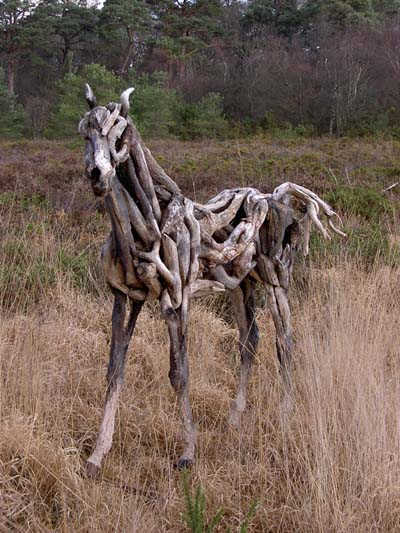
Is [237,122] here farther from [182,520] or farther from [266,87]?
[182,520]

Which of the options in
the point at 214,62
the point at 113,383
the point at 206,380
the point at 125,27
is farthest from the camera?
the point at 214,62

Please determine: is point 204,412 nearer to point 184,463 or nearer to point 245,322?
point 245,322

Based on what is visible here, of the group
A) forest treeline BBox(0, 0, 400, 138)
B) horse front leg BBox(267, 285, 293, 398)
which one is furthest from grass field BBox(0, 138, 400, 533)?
forest treeline BBox(0, 0, 400, 138)

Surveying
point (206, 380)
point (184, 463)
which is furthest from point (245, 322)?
point (184, 463)

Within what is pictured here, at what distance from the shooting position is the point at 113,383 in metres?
2.67

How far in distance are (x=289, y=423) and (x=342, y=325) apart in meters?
0.96

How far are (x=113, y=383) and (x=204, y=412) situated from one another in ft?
3.21

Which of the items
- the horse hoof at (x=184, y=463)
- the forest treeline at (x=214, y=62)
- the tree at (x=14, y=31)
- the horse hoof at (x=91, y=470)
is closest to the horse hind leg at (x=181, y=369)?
the horse hoof at (x=184, y=463)

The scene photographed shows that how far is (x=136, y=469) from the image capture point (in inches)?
109

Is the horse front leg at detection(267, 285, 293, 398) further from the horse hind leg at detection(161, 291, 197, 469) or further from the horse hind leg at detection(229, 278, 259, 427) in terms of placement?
the horse hind leg at detection(161, 291, 197, 469)

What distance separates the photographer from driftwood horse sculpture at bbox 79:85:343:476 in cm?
234

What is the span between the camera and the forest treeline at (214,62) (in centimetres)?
1877

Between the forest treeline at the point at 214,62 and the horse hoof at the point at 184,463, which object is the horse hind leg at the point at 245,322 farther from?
the forest treeline at the point at 214,62

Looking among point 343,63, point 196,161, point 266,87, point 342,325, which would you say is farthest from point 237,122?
point 342,325
